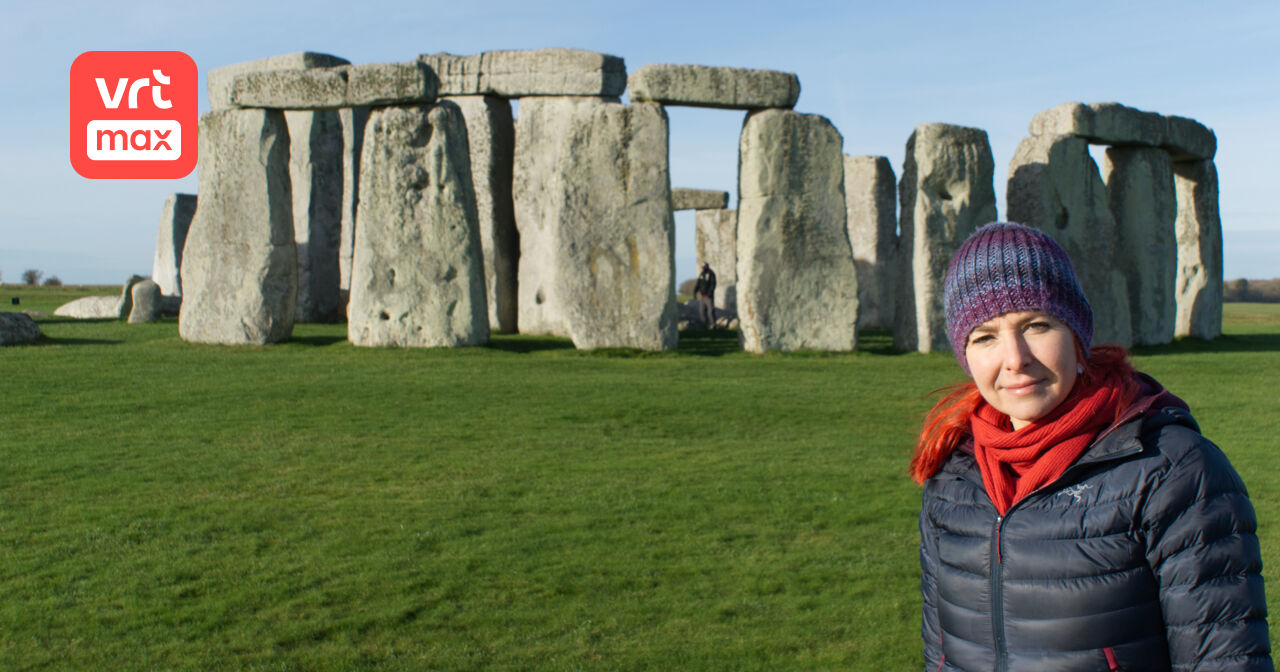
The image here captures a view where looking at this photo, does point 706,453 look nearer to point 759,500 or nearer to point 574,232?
point 759,500

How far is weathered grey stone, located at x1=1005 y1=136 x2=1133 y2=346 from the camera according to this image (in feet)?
44.1

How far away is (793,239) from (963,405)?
10.1 meters

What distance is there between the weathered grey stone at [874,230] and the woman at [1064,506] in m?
15.5

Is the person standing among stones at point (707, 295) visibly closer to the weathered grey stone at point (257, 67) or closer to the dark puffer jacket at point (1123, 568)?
the weathered grey stone at point (257, 67)

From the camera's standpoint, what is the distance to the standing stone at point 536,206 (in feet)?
47.3

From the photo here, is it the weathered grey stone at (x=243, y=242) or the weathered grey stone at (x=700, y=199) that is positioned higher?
the weathered grey stone at (x=700, y=199)

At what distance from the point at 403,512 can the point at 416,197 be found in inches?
263

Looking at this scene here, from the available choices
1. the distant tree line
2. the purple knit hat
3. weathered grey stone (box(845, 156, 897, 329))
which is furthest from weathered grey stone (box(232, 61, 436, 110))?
the distant tree line

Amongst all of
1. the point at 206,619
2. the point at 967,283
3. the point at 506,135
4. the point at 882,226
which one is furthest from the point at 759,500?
the point at 882,226

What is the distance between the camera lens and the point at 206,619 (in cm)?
401

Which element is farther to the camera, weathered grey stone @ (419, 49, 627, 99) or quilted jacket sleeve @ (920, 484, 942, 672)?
weathered grey stone @ (419, 49, 627, 99)

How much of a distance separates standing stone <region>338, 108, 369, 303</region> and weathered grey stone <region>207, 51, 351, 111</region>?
0.76 metres

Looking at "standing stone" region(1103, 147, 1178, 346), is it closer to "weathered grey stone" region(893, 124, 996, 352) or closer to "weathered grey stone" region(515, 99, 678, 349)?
"weathered grey stone" region(893, 124, 996, 352)

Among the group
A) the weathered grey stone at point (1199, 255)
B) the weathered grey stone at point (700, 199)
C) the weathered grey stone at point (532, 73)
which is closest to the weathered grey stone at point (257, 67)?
the weathered grey stone at point (532, 73)
